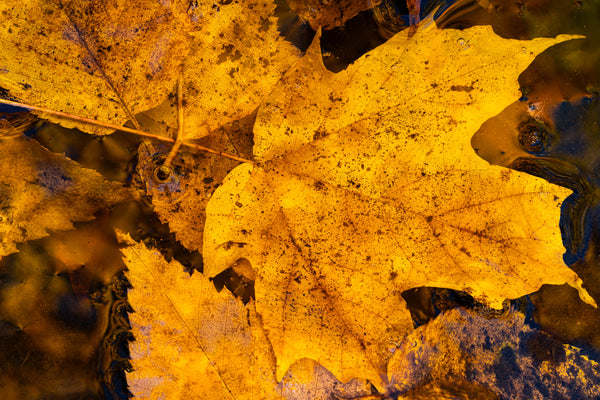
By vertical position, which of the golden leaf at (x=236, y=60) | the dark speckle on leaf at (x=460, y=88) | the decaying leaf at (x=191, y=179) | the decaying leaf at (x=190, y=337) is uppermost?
the golden leaf at (x=236, y=60)

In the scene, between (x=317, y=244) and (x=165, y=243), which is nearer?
(x=317, y=244)

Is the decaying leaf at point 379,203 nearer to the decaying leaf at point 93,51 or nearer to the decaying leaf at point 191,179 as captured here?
the decaying leaf at point 191,179

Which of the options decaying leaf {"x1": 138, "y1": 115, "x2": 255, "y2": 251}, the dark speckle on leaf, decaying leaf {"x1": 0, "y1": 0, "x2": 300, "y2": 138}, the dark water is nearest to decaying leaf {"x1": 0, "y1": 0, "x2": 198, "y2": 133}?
decaying leaf {"x1": 0, "y1": 0, "x2": 300, "y2": 138}

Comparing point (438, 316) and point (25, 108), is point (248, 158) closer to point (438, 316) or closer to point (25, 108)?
point (25, 108)

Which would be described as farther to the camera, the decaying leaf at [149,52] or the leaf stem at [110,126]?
the leaf stem at [110,126]

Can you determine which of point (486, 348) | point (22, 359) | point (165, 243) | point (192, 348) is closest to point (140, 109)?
point (165, 243)

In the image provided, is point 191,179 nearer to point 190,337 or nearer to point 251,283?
point 251,283

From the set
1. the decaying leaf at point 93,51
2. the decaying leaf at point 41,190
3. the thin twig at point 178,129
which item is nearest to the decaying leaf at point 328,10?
the decaying leaf at point 93,51
